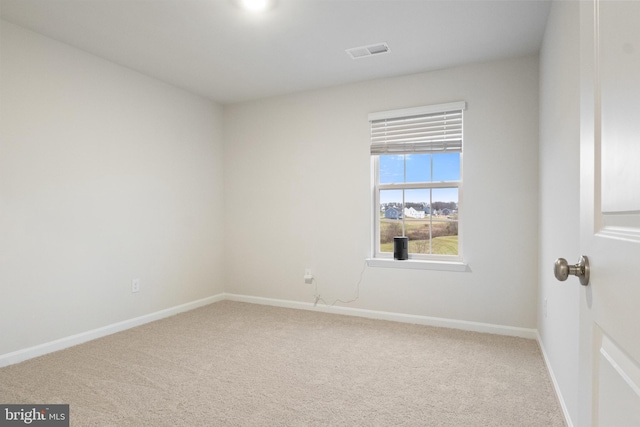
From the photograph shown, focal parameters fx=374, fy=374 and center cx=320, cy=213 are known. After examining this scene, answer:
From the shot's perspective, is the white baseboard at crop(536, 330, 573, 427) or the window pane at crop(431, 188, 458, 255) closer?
the white baseboard at crop(536, 330, 573, 427)

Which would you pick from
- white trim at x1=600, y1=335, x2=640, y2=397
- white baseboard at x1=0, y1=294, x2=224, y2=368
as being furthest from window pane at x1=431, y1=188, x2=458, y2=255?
white trim at x1=600, y1=335, x2=640, y2=397

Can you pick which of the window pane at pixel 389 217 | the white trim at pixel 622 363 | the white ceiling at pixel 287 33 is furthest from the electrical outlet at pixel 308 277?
the white trim at pixel 622 363

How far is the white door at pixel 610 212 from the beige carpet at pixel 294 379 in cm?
138

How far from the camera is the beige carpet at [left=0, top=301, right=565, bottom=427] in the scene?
1.97 m

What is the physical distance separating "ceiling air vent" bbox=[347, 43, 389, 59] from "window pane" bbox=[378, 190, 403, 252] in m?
1.36

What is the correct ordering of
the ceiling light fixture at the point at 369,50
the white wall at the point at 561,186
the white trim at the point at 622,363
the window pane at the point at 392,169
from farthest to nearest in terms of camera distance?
1. the window pane at the point at 392,169
2. the ceiling light fixture at the point at 369,50
3. the white wall at the point at 561,186
4. the white trim at the point at 622,363

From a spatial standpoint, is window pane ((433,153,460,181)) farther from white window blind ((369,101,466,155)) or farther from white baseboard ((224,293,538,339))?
white baseboard ((224,293,538,339))

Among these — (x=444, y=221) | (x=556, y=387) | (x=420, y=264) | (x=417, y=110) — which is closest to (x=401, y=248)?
(x=420, y=264)

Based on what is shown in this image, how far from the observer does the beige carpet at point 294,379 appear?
77.5 inches

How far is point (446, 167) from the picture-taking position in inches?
143

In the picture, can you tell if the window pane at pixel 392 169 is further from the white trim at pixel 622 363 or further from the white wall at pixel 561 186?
the white trim at pixel 622 363

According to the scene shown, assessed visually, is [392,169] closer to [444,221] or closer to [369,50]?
[444,221]

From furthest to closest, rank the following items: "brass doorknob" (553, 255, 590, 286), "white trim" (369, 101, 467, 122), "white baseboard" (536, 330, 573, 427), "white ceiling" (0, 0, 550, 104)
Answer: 1. "white trim" (369, 101, 467, 122)
2. "white ceiling" (0, 0, 550, 104)
3. "white baseboard" (536, 330, 573, 427)
4. "brass doorknob" (553, 255, 590, 286)

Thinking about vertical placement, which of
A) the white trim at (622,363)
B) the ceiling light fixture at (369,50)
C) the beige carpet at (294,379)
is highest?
the ceiling light fixture at (369,50)
